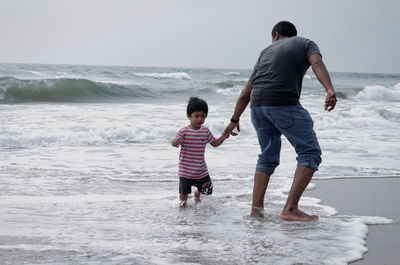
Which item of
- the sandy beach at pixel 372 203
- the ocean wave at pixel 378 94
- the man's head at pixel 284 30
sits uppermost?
the man's head at pixel 284 30

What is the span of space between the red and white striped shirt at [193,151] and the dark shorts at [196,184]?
0.05 meters

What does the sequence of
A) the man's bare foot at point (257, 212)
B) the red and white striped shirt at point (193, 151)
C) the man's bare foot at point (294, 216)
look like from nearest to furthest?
1. the man's bare foot at point (294, 216)
2. the man's bare foot at point (257, 212)
3. the red and white striped shirt at point (193, 151)

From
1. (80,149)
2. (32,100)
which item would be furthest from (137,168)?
(32,100)

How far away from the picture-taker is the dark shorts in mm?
4613

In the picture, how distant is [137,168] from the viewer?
6520 mm

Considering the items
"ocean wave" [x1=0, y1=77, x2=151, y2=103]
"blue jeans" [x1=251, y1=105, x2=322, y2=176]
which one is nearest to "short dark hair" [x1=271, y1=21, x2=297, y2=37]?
"blue jeans" [x1=251, y1=105, x2=322, y2=176]

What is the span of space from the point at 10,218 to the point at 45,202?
636 mm

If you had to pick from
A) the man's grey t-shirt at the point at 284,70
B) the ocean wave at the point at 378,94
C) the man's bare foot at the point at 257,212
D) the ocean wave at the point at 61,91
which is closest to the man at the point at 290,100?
the man's grey t-shirt at the point at 284,70

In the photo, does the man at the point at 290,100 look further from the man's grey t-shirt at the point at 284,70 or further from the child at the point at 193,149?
the child at the point at 193,149

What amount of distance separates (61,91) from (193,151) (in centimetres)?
1600

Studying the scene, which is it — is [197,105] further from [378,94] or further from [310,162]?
[378,94]

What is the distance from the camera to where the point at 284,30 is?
4070mm

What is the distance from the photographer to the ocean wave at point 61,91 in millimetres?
17828

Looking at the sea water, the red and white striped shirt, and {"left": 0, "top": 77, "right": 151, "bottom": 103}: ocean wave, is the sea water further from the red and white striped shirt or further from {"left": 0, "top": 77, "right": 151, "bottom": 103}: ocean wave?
{"left": 0, "top": 77, "right": 151, "bottom": 103}: ocean wave
